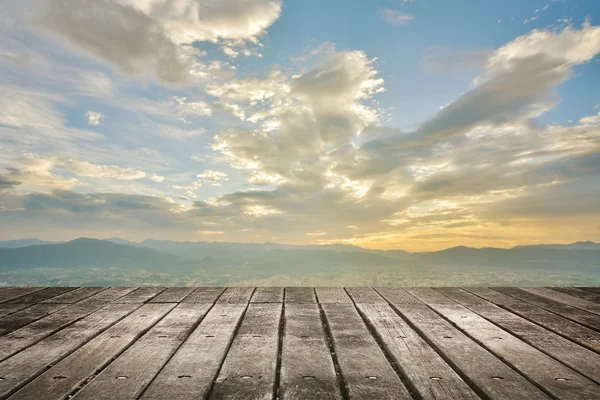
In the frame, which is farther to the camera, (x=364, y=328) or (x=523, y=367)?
(x=364, y=328)

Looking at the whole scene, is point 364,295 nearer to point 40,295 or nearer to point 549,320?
point 549,320

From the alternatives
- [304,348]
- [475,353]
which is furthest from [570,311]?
[304,348]

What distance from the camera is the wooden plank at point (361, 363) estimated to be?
1.89m

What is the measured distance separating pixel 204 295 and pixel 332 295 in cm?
173

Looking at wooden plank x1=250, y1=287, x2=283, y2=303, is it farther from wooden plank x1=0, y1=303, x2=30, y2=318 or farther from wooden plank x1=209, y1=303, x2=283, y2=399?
wooden plank x1=0, y1=303, x2=30, y2=318

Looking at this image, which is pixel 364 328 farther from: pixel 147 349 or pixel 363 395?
pixel 147 349

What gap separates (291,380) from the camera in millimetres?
2029

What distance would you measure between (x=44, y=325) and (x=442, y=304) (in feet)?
14.1

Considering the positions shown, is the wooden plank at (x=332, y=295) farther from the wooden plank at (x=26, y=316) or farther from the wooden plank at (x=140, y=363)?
the wooden plank at (x=26, y=316)

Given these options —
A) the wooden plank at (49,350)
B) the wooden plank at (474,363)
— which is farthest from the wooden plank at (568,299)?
the wooden plank at (49,350)

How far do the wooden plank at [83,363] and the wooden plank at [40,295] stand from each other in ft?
6.21

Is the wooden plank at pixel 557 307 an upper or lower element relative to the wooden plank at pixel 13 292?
lower

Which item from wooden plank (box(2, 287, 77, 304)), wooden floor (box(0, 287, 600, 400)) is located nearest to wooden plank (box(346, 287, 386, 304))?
wooden floor (box(0, 287, 600, 400))

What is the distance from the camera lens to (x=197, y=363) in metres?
2.31
